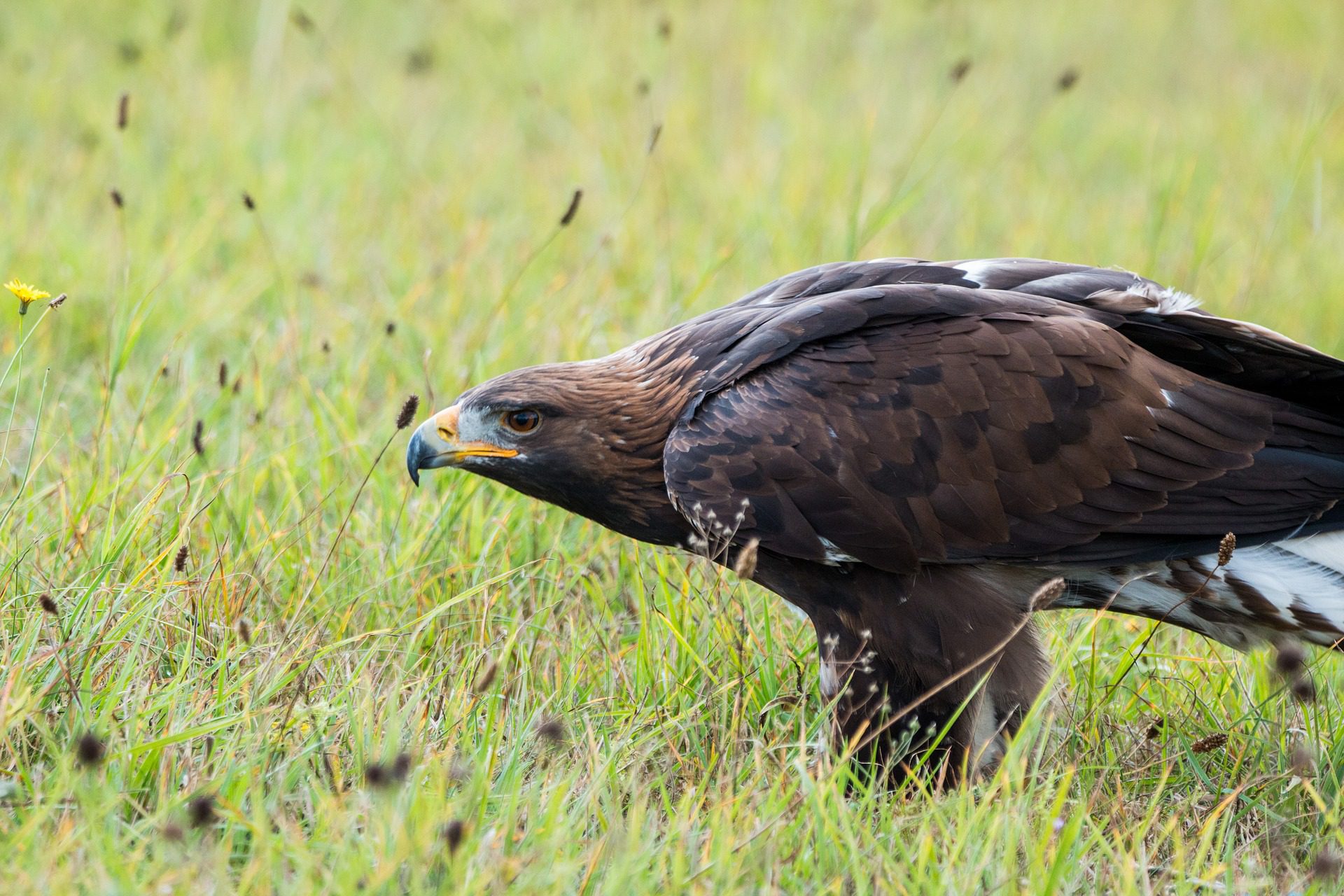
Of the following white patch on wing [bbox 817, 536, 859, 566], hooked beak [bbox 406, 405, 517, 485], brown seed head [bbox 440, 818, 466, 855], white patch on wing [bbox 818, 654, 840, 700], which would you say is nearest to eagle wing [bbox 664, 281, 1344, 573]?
white patch on wing [bbox 817, 536, 859, 566]

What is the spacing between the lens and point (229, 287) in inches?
241

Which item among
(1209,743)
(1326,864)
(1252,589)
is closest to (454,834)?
(1326,864)

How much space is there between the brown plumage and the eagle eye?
460mm

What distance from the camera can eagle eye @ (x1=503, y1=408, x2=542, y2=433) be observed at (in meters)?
4.01

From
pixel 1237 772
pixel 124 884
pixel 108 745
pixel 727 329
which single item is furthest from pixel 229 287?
pixel 1237 772

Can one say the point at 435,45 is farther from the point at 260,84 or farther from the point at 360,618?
the point at 360,618

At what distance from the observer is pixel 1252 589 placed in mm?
3729

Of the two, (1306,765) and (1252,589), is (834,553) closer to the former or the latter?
(1252,589)

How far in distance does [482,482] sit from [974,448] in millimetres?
1846

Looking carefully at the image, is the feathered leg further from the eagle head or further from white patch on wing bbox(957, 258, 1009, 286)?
white patch on wing bbox(957, 258, 1009, 286)

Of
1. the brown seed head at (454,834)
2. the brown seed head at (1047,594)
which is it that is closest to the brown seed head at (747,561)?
the brown seed head at (1047,594)

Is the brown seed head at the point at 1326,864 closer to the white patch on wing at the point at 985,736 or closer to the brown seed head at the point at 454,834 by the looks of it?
the white patch on wing at the point at 985,736

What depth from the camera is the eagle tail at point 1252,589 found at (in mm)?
3701

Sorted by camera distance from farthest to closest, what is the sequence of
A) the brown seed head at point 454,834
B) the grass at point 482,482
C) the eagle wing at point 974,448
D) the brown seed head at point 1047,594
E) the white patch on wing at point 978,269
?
the white patch on wing at point 978,269 → the eagle wing at point 974,448 → the brown seed head at point 1047,594 → the grass at point 482,482 → the brown seed head at point 454,834
